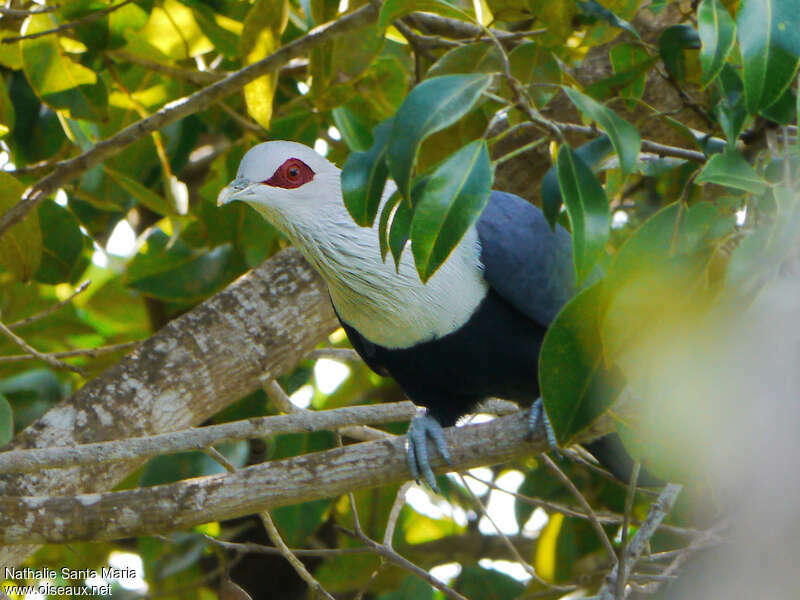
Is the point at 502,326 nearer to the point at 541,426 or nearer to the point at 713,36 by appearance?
the point at 541,426

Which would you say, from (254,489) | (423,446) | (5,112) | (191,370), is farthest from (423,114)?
(5,112)

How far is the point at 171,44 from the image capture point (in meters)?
3.38

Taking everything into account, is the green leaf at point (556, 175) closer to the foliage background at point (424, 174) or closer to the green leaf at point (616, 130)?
the foliage background at point (424, 174)

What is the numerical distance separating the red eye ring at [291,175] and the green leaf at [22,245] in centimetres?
85

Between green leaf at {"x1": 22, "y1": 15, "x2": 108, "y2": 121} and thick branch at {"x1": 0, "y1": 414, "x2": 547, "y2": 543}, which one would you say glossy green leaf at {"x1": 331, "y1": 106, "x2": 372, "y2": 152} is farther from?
thick branch at {"x1": 0, "y1": 414, "x2": 547, "y2": 543}

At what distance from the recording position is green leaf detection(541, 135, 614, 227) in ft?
6.75

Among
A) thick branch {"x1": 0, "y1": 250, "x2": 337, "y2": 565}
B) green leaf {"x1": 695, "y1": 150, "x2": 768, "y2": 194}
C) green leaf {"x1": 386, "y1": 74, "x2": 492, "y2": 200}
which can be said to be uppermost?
green leaf {"x1": 386, "y1": 74, "x2": 492, "y2": 200}

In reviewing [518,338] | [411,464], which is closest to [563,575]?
[518,338]

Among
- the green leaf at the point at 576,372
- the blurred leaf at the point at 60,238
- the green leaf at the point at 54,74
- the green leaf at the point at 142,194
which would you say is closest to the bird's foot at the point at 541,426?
the green leaf at the point at 576,372

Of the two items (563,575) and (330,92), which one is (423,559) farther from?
(330,92)

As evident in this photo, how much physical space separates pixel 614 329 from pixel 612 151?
0.57 m

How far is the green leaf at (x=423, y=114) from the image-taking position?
5.34ft

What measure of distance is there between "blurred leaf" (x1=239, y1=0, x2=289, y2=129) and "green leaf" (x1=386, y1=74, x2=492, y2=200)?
1.27 m

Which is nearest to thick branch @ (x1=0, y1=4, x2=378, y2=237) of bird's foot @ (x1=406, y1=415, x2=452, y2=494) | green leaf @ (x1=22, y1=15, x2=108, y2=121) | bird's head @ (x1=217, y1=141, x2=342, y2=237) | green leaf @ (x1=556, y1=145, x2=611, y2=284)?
green leaf @ (x1=22, y1=15, x2=108, y2=121)
